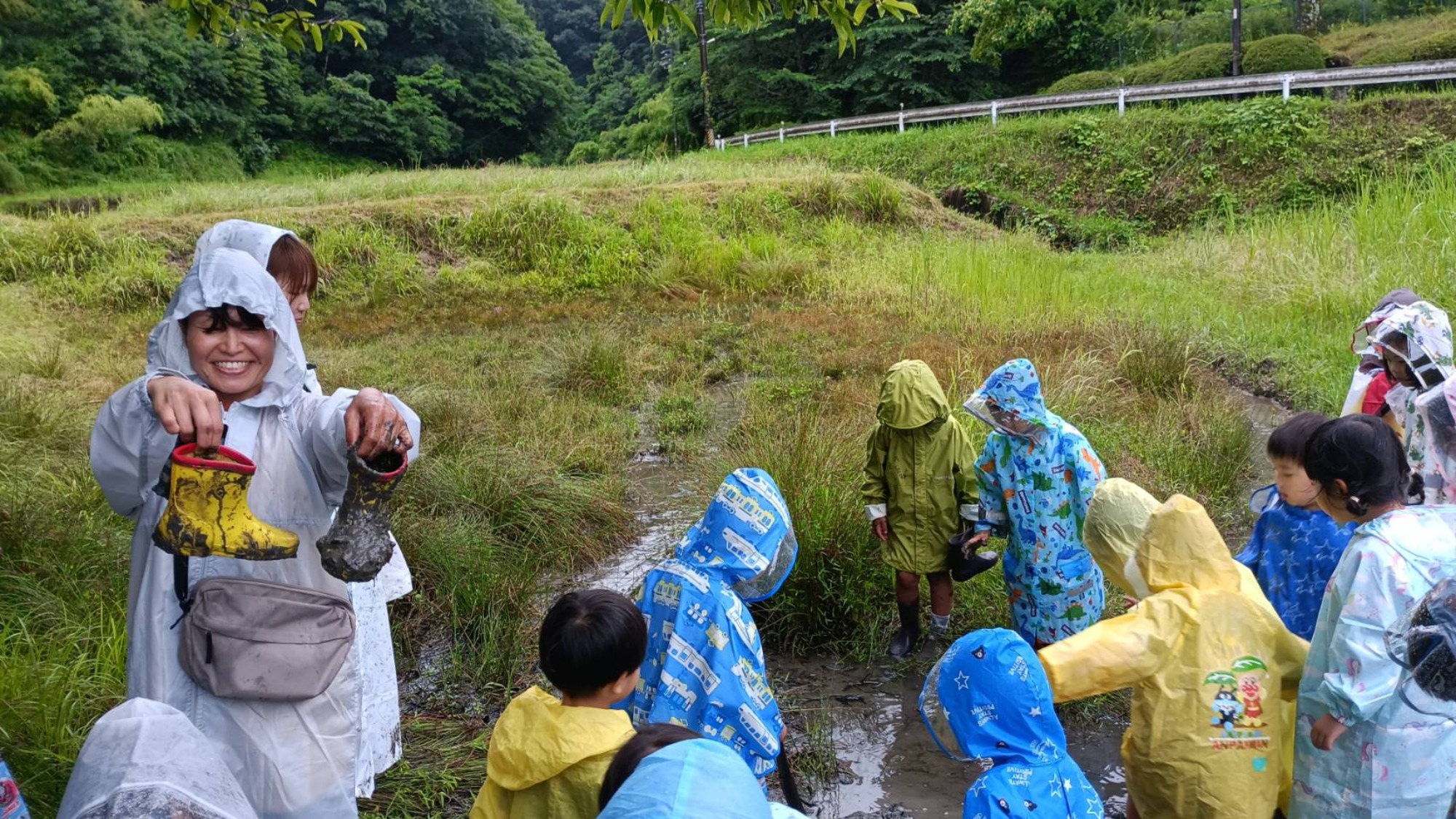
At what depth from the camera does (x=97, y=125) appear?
28.5 meters

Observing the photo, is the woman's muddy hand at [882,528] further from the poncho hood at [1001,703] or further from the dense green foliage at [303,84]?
the dense green foliage at [303,84]

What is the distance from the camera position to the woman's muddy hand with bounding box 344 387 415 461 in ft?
5.96

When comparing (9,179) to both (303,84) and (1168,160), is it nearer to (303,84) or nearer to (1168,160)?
(303,84)

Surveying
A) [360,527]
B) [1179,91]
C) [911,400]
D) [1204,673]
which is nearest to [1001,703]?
[1204,673]

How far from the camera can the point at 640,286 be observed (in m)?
13.3

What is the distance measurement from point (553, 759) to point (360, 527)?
0.63 metres

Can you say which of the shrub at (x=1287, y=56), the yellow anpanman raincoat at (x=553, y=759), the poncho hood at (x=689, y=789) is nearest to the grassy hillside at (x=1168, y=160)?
the shrub at (x=1287, y=56)

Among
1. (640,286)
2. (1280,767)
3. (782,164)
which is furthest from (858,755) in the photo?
(782,164)

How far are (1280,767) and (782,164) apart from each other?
1855 centimetres

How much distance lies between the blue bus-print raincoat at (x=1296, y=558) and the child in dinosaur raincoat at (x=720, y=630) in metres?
1.58

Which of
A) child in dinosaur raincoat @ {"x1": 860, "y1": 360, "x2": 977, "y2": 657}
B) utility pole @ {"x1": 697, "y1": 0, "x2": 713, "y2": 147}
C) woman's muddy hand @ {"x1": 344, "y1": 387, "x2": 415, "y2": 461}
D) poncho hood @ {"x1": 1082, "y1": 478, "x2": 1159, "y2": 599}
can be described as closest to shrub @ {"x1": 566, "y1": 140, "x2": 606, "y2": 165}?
utility pole @ {"x1": 697, "y1": 0, "x2": 713, "y2": 147}

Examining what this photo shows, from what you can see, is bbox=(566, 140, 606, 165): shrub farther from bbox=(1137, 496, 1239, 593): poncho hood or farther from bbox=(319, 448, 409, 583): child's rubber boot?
bbox=(319, 448, 409, 583): child's rubber boot

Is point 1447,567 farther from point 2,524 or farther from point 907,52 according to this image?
point 907,52

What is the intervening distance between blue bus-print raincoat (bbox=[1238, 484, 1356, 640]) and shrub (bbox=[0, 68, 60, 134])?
113 feet
